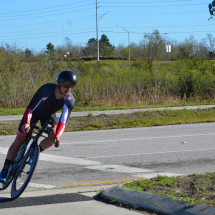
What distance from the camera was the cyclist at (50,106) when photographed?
5.05 metres

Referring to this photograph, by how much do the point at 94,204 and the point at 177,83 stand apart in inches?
930

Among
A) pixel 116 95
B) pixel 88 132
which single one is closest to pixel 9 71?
pixel 116 95

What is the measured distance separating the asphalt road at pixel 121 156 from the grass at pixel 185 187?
1.19m

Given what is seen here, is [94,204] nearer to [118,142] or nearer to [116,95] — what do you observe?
[118,142]

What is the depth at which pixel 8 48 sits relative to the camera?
66.7 ft

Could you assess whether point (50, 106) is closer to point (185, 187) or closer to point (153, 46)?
point (185, 187)

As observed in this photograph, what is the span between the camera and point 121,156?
8516 mm

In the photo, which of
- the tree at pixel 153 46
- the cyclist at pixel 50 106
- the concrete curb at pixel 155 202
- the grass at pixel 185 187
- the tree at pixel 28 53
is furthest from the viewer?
the tree at pixel 153 46

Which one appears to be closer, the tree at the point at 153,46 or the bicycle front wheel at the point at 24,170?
the bicycle front wheel at the point at 24,170

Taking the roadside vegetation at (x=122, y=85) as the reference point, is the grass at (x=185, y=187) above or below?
below

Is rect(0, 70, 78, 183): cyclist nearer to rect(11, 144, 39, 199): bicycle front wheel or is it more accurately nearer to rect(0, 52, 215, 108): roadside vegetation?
rect(11, 144, 39, 199): bicycle front wheel

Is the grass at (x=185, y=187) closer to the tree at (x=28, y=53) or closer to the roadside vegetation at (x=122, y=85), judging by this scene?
the roadside vegetation at (x=122, y=85)

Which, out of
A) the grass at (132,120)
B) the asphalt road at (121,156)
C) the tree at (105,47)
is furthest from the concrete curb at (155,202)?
the tree at (105,47)

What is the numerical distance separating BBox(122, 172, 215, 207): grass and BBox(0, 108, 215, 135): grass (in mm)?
8121
